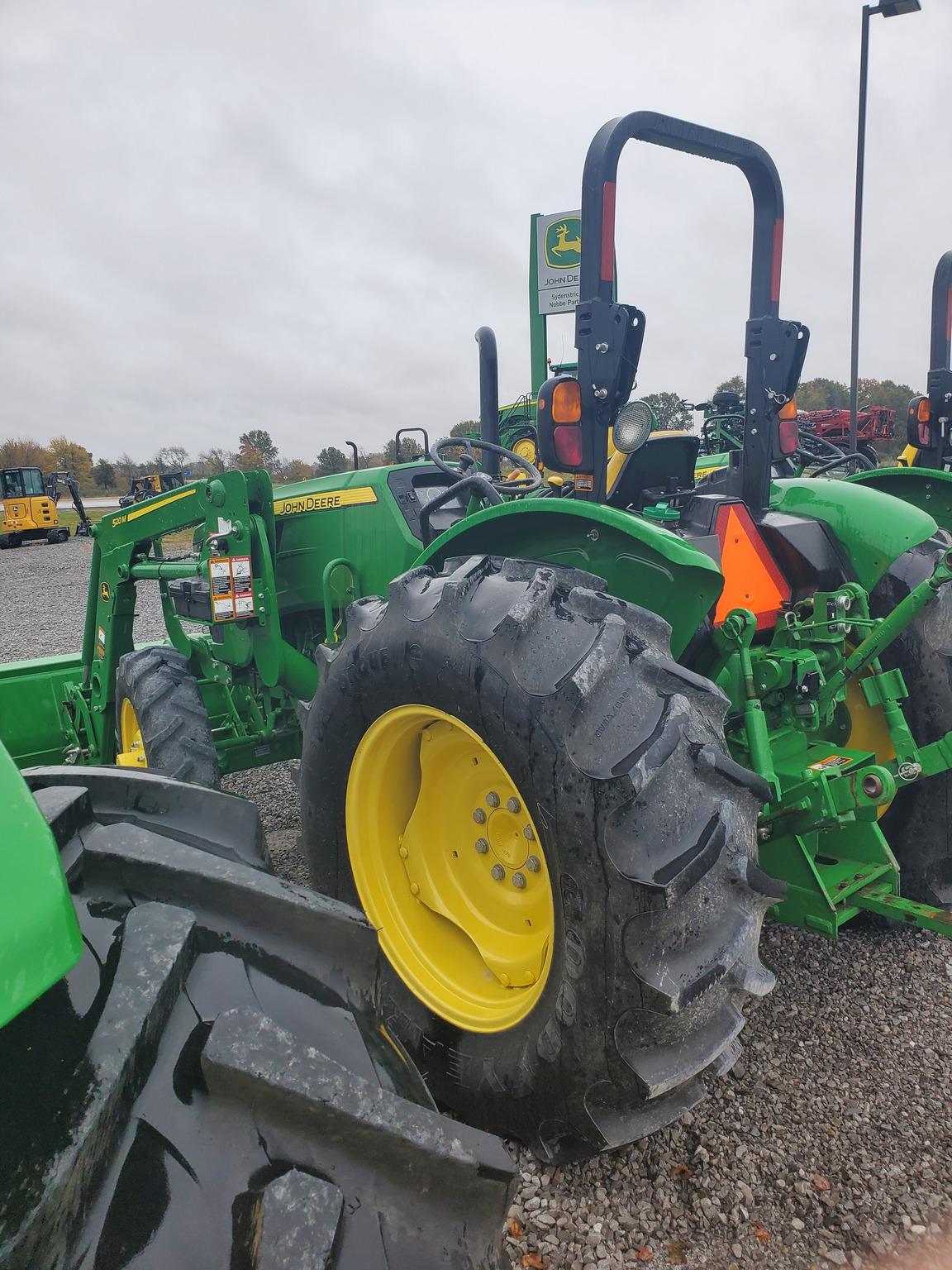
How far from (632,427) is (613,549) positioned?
44 centimetres

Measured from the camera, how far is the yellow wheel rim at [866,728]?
106 inches

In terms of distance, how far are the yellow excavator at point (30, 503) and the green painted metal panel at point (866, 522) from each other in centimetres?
2443

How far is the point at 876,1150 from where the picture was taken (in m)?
1.96

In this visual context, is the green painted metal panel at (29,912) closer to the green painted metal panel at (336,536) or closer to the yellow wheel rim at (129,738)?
the green painted metal panel at (336,536)

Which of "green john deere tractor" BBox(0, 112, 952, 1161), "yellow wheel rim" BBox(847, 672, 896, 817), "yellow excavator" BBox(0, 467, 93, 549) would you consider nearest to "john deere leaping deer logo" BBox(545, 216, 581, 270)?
"green john deere tractor" BBox(0, 112, 952, 1161)

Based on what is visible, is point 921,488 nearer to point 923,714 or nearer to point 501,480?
point 923,714

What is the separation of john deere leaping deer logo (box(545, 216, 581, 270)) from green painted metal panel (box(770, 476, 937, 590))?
4992 millimetres

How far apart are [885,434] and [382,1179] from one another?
17017 mm

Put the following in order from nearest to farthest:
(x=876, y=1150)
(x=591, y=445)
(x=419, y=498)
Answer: (x=876, y=1150), (x=591, y=445), (x=419, y=498)

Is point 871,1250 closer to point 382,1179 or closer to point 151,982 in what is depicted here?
point 382,1179

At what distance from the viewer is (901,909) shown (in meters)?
2.04

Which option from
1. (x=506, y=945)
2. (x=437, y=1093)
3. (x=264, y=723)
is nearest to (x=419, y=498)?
(x=264, y=723)

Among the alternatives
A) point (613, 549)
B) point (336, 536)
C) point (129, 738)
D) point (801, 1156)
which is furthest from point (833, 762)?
point (129, 738)

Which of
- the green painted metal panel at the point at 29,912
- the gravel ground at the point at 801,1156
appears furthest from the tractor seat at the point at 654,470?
the green painted metal panel at the point at 29,912
